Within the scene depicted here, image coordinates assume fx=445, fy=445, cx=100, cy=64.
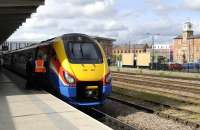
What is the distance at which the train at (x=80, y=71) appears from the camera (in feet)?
46.8

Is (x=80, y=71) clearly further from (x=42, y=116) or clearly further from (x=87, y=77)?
(x=42, y=116)

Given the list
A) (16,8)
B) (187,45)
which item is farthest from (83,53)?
(187,45)

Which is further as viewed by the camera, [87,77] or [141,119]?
[87,77]

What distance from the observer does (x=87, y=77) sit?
1429 centimetres

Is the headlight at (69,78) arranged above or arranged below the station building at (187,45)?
below

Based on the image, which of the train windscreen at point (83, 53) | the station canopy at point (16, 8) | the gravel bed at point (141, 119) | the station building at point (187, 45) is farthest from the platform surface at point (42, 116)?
the station building at point (187, 45)

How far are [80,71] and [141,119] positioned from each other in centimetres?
248

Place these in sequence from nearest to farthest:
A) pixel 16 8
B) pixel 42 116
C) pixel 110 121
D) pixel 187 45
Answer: pixel 42 116, pixel 110 121, pixel 16 8, pixel 187 45

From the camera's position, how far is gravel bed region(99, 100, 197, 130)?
1270 centimetres

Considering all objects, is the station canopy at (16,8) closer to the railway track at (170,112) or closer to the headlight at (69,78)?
the railway track at (170,112)

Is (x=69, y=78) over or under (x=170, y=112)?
over

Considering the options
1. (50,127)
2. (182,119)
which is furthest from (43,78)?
(50,127)

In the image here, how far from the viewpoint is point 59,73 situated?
1492 centimetres

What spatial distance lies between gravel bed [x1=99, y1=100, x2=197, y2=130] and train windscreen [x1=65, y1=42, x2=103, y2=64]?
2097 mm
